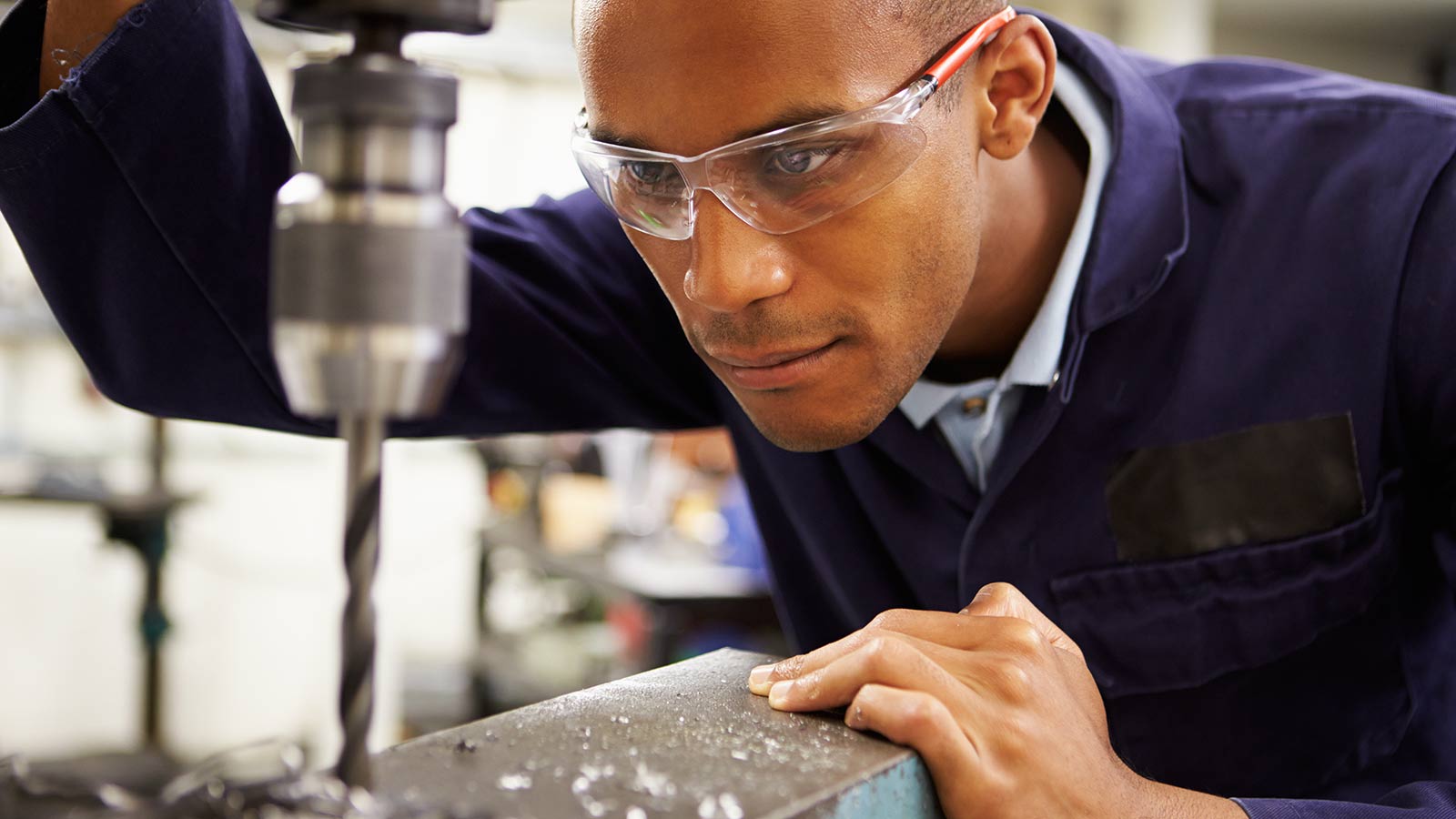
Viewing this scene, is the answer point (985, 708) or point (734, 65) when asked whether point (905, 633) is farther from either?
point (734, 65)

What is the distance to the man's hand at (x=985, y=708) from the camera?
28.0 inches

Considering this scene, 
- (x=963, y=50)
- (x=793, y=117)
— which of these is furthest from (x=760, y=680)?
(x=963, y=50)

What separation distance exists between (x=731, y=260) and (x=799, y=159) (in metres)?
0.10

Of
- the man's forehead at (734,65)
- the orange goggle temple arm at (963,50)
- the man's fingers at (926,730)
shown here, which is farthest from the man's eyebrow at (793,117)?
the man's fingers at (926,730)

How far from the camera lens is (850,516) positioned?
136 centimetres

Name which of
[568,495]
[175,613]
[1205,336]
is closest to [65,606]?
[175,613]

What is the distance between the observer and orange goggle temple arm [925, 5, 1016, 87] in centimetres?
106

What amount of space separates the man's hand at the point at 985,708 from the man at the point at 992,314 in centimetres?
9

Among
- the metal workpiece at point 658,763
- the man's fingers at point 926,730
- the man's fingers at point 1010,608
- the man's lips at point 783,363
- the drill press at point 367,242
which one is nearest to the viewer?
the drill press at point 367,242

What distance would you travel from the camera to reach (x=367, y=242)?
1.63ft

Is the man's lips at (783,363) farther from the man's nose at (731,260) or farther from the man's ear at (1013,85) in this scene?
the man's ear at (1013,85)

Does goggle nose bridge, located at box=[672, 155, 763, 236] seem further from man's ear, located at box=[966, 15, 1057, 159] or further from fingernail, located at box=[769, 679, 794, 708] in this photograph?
fingernail, located at box=[769, 679, 794, 708]

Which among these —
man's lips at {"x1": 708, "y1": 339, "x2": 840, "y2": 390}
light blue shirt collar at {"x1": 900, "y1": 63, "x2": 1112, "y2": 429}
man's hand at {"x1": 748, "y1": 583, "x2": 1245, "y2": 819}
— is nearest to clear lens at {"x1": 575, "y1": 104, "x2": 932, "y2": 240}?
man's lips at {"x1": 708, "y1": 339, "x2": 840, "y2": 390}

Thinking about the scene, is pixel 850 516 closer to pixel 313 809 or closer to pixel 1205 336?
pixel 1205 336
